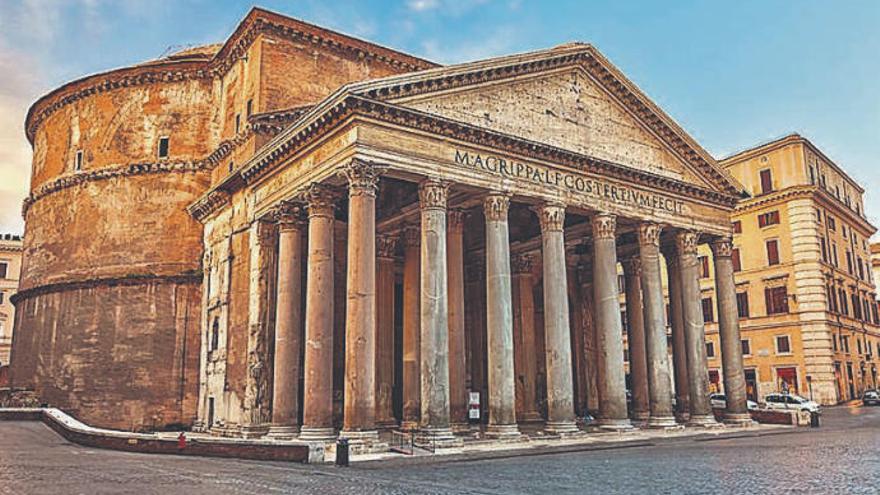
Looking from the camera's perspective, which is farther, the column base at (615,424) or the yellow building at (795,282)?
the yellow building at (795,282)

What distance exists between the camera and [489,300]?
17.3 metres

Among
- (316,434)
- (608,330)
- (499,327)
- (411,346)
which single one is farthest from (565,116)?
(316,434)

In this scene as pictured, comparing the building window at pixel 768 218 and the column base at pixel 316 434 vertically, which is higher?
the building window at pixel 768 218

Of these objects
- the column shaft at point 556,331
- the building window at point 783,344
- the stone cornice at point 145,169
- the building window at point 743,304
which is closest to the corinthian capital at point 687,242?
the column shaft at point 556,331

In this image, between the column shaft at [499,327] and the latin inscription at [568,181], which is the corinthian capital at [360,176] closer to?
the latin inscription at [568,181]

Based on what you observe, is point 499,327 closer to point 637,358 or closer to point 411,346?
point 411,346

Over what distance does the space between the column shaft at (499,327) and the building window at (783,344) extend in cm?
2227

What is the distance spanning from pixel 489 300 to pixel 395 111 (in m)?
4.89

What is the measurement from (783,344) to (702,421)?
51.9 ft

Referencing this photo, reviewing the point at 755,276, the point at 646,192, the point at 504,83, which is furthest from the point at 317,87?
the point at 755,276

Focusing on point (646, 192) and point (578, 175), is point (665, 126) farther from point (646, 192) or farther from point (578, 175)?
point (578, 175)

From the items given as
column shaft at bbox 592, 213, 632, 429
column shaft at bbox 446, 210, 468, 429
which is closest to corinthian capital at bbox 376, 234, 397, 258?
column shaft at bbox 446, 210, 468, 429

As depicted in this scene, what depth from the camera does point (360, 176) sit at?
51.6 ft

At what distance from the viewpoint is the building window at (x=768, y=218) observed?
35.3 meters
